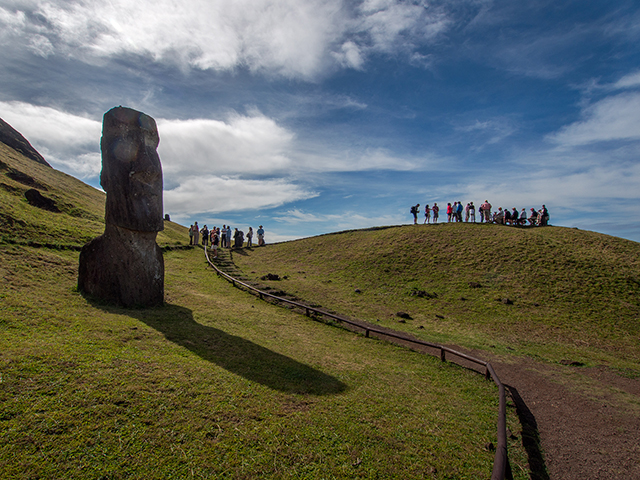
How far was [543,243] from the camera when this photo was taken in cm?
2444

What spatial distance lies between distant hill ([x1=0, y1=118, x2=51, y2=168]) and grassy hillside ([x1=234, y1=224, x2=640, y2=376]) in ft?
192

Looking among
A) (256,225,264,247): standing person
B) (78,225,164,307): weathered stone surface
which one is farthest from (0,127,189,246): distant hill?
(256,225,264,247): standing person

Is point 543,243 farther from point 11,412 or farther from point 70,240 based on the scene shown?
point 70,240

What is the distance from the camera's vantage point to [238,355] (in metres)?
8.65

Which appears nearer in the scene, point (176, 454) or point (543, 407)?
point (176, 454)

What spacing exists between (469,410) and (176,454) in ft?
20.4

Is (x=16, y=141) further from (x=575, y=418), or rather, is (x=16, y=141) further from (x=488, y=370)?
(x=575, y=418)

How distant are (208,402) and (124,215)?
8038mm

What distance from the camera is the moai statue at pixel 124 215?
11.0 m

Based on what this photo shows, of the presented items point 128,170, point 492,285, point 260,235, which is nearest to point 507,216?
point 492,285

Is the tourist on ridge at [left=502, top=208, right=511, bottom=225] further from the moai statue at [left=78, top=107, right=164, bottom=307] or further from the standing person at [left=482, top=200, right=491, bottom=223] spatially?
the moai statue at [left=78, top=107, right=164, bottom=307]

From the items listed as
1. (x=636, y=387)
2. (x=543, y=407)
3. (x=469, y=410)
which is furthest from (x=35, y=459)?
(x=636, y=387)

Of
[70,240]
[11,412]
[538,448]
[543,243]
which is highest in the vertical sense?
[543,243]

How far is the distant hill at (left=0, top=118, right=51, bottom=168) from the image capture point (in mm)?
58344
